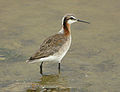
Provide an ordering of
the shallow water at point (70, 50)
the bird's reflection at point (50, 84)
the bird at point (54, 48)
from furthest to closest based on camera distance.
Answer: the bird at point (54, 48), the shallow water at point (70, 50), the bird's reflection at point (50, 84)

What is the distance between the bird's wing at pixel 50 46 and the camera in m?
11.3

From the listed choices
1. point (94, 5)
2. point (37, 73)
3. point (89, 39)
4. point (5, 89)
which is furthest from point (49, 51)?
point (94, 5)

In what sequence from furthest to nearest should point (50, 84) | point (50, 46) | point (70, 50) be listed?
point (70, 50) < point (50, 46) < point (50, 84)

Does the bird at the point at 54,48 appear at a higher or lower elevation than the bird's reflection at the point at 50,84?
higher

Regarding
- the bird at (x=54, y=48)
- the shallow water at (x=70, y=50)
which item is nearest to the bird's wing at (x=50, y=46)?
the bird at (x=54, y=48)

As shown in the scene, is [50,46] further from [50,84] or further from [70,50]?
[70,50]

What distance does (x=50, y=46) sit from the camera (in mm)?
11680

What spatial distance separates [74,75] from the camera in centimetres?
1182

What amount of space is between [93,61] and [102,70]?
69 cm

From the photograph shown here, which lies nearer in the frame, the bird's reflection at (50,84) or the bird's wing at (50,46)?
the bird's reflection at (50,84)

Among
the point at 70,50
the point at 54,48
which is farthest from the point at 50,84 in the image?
the point at 70,50

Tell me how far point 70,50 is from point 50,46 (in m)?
2.02

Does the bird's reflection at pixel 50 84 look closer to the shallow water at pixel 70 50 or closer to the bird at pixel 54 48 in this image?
the shallow water at pixel 70 50

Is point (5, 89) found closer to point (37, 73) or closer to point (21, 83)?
point (21, 83)
